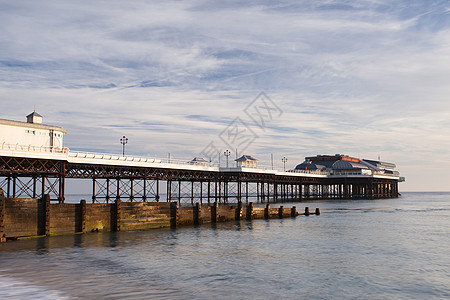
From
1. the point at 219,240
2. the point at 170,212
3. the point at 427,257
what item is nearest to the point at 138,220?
the point at 170,212

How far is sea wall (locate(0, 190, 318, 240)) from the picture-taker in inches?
1507

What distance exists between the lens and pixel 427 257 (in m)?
33.9

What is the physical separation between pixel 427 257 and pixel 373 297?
14.5m

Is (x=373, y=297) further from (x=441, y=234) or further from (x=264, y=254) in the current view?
(x=441, y=234)

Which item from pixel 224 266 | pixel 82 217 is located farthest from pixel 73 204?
pixel 224 266

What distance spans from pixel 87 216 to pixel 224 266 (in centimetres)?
2030

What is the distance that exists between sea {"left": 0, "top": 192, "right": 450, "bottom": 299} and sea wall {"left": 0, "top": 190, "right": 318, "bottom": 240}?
1400 mm

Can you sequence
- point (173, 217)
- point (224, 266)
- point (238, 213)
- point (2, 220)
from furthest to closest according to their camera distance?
point (238, 213), point (173, 217), point (2, 220), point (224, 266)

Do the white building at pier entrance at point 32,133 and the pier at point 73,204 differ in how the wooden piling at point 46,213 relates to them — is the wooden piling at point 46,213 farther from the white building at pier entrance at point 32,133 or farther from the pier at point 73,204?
the white building at pier entrance at point 32,133

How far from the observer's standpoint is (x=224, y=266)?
2912cm

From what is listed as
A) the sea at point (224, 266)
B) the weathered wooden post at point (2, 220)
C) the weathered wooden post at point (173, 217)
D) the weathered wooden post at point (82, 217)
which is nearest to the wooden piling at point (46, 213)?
the sea at point (224, 266)

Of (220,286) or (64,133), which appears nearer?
(220,286)

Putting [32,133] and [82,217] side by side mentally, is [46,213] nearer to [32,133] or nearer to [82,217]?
[82,217]

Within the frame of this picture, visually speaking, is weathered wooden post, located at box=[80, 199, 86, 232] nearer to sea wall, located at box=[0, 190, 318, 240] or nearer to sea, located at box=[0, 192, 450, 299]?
sea wall, located at box=[0, 190, 318, 240]
